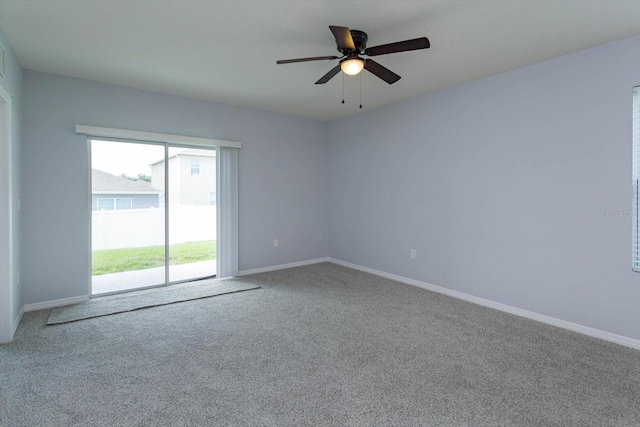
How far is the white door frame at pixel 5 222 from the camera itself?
2709 millimetres

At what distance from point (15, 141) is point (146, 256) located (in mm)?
1874

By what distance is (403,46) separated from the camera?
2.29 meters

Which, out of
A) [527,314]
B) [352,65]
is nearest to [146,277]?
[352,65]

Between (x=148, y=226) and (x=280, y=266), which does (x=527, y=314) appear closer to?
(x=280, y=266)

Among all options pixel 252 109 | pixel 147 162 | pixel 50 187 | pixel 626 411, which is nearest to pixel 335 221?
pixel 252 109

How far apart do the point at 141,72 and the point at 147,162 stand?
119cm

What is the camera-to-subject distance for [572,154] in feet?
9.86

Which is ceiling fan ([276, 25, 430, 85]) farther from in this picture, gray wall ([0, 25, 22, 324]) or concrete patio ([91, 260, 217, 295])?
concrete patio ([91, 260, 217, 295])

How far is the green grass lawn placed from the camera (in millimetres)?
4074

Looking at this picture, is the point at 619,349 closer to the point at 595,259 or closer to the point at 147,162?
the point at 595,259

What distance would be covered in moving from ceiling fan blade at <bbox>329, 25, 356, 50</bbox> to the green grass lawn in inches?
137

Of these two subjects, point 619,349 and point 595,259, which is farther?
point 595,259

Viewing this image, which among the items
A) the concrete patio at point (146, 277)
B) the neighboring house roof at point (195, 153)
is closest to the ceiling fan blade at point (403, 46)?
the neighboring house roof at point (195, 153)

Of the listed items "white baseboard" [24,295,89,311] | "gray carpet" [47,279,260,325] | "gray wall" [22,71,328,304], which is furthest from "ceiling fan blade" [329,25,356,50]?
"white baseboard" [24,295,89,311]
